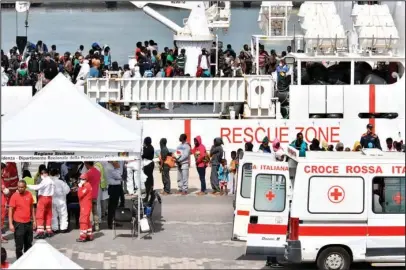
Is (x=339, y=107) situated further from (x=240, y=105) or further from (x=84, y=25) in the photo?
(x=84, y=25)

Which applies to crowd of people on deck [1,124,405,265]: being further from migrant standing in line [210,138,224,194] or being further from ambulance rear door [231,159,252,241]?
migrant standing in line [210,138,224,194]

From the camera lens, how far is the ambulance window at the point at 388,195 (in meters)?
14.6

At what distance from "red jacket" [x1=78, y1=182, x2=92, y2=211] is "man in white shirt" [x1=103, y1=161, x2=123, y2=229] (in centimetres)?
92

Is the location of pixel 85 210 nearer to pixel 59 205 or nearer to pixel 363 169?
pixel 59 205

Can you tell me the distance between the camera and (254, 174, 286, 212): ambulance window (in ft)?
48.7

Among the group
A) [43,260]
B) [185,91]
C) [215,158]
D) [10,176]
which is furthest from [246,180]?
[185,91]

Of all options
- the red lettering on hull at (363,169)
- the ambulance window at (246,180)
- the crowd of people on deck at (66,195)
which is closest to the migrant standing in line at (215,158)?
the crowd of people on deck at (66,195)

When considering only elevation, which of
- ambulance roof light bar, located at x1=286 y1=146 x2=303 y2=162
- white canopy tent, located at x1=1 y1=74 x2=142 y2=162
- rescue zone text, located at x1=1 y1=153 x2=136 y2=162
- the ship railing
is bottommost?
rescue zone text, located at x1=1 y1=153 x2=136 y2=162

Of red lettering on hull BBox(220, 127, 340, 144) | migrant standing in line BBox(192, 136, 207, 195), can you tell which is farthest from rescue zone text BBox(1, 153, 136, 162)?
red lettering on hull BBox(220, 127, 340, 144)

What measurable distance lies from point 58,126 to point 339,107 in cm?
970

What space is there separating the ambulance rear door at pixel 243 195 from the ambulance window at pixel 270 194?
1.09 metres

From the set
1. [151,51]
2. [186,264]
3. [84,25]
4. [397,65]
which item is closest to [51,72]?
[151,51]

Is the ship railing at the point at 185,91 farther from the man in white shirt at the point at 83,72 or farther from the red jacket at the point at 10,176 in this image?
the red jacket at the point at 10,176

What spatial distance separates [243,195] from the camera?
16250 mm
